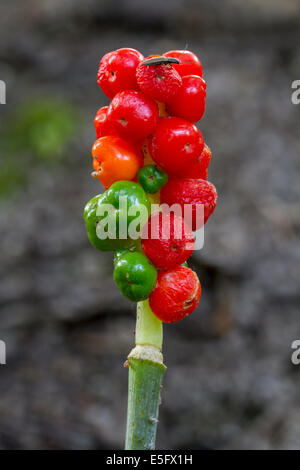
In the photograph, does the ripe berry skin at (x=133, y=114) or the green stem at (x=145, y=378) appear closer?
the ripe berry skin at (x=133, y=114)

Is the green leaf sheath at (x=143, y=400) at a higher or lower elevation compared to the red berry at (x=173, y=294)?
lower

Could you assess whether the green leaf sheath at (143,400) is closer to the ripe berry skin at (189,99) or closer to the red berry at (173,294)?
the red berry at (173,294)

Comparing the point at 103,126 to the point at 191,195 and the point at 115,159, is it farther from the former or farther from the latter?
the point at 191,195

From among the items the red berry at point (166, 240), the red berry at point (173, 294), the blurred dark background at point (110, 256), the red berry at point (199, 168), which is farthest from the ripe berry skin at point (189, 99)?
the blurred dark background at point (110, 256)

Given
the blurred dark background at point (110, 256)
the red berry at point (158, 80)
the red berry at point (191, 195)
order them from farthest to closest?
the blurred dark background at point (110, 256) → the red berry at point (191, 195) → the red berry at point (158, 80)

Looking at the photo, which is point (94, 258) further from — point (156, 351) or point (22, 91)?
point (156, 351)

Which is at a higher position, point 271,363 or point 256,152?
point 256,152

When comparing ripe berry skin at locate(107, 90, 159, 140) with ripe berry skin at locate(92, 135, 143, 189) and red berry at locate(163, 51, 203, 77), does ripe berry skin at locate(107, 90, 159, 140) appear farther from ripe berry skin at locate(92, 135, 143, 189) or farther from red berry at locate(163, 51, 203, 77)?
red berry at locate(163, 51, 203, 77)
